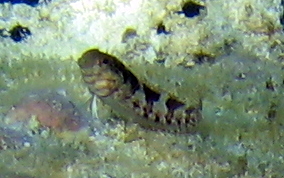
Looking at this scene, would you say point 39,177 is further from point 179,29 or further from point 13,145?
point 179,29

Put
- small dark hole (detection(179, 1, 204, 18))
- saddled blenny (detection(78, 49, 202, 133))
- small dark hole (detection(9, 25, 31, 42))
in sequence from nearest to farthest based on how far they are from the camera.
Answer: saddled blenny (detection(78, 49, 202, 133)) < small dark hole (detection(179, 1, 204, 18)) < small dark hole (detection(9, 25, 31, 42))

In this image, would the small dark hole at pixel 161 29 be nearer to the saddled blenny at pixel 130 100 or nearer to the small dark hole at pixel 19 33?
the saddled blenny at pixel 130 100

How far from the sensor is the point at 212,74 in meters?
3.00

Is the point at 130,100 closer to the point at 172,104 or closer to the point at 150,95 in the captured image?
the point at 150,95

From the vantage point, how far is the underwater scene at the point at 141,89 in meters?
2.73

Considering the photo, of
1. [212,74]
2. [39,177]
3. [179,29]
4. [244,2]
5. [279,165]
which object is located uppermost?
[244,2]

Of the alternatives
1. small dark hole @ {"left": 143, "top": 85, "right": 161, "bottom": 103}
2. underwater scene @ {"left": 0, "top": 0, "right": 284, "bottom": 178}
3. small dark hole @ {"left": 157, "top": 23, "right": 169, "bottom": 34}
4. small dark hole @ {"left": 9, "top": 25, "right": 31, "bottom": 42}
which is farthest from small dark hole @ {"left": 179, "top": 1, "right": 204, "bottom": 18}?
small dark hole @ {"left": 9, "top": 25, "right": 31, "bottom": 42}

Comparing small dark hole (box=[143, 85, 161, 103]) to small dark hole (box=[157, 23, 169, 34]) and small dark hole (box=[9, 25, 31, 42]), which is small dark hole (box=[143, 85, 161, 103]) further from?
small dark hole (box=[9, 25, 31, 42])

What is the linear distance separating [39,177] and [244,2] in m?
1.50

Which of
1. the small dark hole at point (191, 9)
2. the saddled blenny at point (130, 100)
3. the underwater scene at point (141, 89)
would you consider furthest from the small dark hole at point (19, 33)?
the small dark hole at point (191, 9)

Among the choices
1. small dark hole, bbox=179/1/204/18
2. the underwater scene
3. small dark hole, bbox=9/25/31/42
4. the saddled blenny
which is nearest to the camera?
the underwater scene

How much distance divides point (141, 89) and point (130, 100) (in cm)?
9

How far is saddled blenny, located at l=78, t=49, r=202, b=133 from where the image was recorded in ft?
9.34

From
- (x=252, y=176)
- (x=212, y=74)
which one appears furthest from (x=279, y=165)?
(x=212, y=74)
